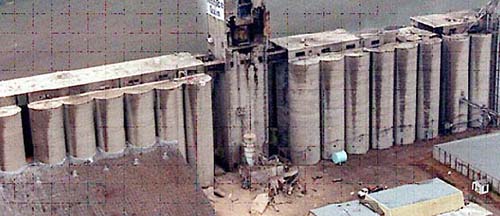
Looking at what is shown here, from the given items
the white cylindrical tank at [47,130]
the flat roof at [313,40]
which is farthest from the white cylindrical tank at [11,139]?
the flat roof at [313,40]

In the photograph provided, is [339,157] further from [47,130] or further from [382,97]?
[47,130]

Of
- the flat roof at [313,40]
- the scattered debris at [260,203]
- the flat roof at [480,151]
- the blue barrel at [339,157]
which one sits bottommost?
the scattered debris at [260,203]

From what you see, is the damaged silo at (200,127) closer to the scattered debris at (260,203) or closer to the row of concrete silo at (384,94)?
the scattered debris at (260,203)

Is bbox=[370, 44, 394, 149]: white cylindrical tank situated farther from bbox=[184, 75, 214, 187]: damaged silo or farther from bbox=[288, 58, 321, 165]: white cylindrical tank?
bbox=[184, 75, 214, 187]: damaged silo

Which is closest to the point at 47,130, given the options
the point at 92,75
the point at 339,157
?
the point at 92,75

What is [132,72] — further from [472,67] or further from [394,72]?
[472,67]
